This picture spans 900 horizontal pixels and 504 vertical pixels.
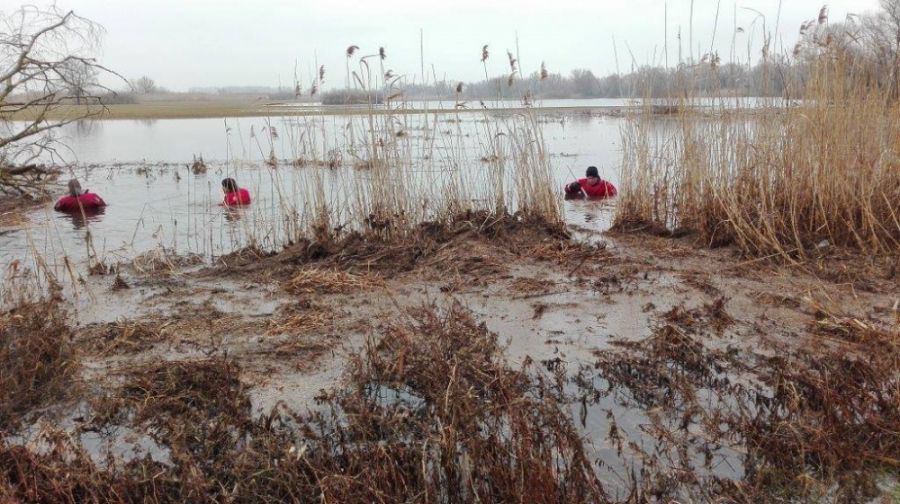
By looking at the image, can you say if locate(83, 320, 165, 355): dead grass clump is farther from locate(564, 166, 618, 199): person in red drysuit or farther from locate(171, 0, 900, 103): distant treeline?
locate(564, 166, 618, 199): person in red drysuit

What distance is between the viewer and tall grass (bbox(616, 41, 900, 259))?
6066 mm

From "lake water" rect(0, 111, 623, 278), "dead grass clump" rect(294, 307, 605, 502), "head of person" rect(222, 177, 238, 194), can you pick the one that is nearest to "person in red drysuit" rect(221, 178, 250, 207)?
"head of person" rect(222, 177, 238, 194)

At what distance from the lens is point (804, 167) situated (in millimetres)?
6199

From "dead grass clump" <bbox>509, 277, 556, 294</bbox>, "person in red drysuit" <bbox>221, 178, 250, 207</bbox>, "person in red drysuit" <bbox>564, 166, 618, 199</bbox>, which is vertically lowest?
"dead grass clump" <bbox>509, 277, 556, 294</bbox>

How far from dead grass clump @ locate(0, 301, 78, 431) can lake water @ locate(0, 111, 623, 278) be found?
4.22 feet

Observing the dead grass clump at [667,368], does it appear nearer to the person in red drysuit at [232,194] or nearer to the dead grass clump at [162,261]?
the dead grass clump at [162,261]

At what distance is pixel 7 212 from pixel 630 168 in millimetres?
8976

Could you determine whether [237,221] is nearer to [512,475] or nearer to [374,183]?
[374,183]

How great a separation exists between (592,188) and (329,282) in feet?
19.2

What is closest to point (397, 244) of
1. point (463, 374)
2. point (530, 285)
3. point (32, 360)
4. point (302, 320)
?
point (530, 285)

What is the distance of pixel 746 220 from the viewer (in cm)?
645

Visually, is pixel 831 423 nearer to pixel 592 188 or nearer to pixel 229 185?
pixel 592 188

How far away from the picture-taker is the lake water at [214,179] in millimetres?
7480

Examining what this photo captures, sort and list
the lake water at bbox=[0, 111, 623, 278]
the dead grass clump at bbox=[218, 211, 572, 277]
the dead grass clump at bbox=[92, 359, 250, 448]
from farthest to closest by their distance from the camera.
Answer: the lake water at bbox=[0, 111, 623, 278] < the dead grass clump at bbox=[218, 211, 572, 277] < the dead grass clump at bbox=[92, 359, 250, 448]
